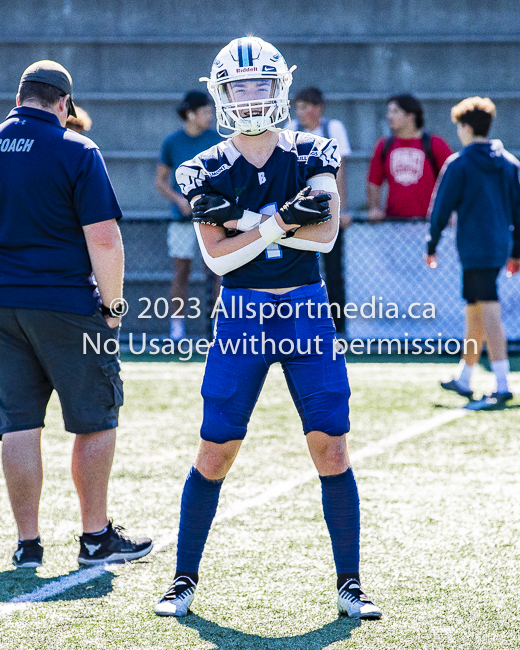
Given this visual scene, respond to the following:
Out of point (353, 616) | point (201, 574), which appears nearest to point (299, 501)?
point (201, 574)

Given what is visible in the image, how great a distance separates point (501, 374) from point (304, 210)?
4215mm

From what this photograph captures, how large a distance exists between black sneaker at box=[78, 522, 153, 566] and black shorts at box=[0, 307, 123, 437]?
18.3 inches

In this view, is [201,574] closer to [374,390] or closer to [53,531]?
[53,531]

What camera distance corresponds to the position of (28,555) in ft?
13.5

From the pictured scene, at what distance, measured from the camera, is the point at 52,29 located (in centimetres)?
1159

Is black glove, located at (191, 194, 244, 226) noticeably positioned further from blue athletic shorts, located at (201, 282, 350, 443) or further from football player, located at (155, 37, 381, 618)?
blue athletic shorts, located at (201, 282, 350, 443)

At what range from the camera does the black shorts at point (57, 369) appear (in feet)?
13.4

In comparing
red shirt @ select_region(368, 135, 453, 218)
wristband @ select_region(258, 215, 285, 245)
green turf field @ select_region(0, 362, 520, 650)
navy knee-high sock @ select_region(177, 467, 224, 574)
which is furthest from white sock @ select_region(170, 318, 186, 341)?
wristband @ select_region(258, 215, 285, 245)

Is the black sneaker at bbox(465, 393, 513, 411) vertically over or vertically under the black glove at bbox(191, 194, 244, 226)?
under

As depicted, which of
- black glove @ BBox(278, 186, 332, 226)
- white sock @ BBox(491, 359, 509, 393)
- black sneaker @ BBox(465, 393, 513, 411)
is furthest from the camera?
white sock @ BBox(491, 359, 509, 393)

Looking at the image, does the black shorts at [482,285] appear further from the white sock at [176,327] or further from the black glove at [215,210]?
the black glove at [215,210]

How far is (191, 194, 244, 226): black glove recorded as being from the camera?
3.44m

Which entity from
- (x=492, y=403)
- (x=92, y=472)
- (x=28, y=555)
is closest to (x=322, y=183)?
(x=92, y=472)

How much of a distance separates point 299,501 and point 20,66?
26.7 ft
